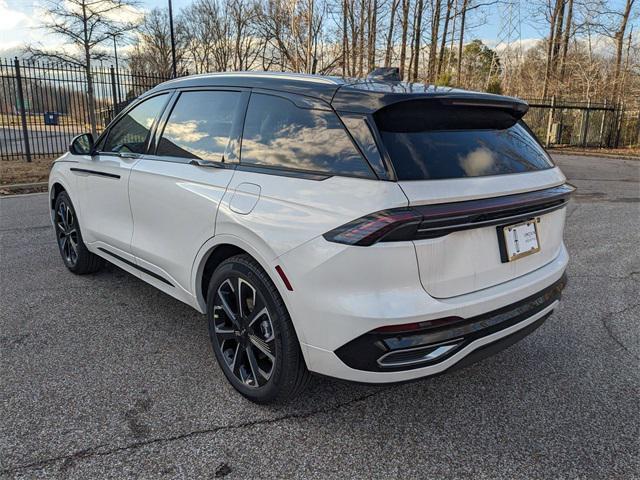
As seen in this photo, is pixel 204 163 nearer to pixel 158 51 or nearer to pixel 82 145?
pixel 82 145

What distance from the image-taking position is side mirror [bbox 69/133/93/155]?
4229mm

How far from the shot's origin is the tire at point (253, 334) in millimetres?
2330

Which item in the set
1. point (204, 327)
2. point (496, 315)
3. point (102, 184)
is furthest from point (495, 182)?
point (102, 184)

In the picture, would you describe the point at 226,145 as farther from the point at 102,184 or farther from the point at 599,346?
the point at 599,346

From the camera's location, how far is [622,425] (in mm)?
2512

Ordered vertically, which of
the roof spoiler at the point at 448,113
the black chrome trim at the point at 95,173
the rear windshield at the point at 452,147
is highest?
the roof spoiler at the point at 448,113

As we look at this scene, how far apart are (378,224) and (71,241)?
3761 mm

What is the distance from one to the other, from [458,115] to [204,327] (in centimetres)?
232

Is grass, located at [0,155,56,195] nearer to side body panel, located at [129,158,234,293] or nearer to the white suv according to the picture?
side body panel, located at [129,158,234,293]

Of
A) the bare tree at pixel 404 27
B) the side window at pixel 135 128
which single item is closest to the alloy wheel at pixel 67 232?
the side window at pixel 135 128

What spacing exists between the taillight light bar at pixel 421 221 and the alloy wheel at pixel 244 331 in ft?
2.23

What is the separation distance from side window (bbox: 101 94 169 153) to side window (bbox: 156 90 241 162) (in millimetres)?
263

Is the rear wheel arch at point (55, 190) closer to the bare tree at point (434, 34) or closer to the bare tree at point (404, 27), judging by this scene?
the bare tree at point (404, 27)

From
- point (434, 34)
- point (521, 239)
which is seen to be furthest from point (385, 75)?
point (434, 34)
